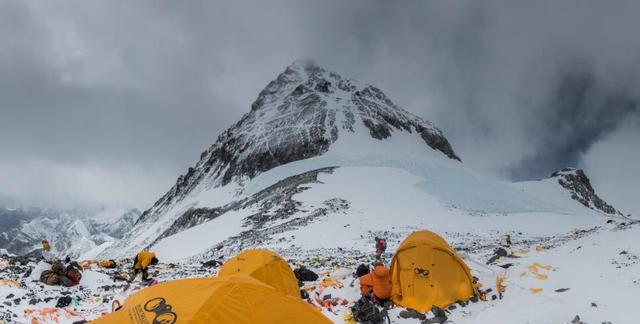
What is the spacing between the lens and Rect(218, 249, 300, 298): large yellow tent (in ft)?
44.5

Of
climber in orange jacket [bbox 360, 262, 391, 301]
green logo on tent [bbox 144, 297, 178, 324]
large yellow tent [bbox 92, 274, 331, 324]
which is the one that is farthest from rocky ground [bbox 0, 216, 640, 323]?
green logo on tent [bbox 144, 297, 178, 324]

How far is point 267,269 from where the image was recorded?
45.0 feet

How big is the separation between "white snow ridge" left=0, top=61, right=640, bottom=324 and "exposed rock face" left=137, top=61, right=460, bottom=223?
0.51m

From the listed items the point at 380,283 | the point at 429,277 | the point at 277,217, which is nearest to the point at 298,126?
the point at 277,217

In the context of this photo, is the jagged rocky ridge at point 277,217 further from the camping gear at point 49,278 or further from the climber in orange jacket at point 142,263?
the camping gear at point 49,278

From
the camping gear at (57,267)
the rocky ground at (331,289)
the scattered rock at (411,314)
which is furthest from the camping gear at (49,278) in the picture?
the scattered rock at (411,314)

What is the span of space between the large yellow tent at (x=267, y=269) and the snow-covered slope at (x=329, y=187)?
50.6 ft

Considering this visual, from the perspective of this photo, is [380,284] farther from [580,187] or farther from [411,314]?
[580,187]

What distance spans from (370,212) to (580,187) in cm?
10818

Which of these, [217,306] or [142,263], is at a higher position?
[142,263]

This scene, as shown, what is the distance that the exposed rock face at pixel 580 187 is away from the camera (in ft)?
367

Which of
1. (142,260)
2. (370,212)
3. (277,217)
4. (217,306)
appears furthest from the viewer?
(277,217)

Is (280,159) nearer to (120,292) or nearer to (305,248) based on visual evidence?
(305,248)

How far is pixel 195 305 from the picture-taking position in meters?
5.72
